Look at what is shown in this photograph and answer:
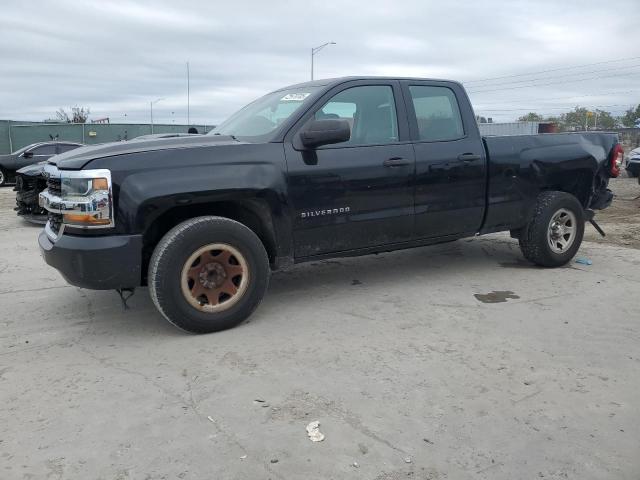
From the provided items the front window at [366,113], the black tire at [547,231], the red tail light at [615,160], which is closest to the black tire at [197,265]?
the front window at [366,113]

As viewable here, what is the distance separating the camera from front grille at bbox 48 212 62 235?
406 cm

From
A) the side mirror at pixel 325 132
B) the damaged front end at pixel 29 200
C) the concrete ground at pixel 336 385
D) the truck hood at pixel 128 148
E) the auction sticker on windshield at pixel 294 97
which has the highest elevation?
the auction sticker on windshield at pixel 294 97

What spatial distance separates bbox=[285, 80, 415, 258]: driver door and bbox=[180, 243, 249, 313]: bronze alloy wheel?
1.88ft

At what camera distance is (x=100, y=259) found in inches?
147

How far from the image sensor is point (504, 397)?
314 cm

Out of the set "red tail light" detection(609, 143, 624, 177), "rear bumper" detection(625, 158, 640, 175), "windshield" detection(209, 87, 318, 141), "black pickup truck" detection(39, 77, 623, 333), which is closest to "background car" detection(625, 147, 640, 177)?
"rear bumper" detection(625, 158, 640, 175)

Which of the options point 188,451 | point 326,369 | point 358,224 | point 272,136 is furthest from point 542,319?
point 188,451

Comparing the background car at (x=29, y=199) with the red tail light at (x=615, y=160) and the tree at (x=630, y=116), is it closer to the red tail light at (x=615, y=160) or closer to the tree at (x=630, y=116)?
the red tail light at (x=615, y=160)

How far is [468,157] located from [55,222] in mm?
3545

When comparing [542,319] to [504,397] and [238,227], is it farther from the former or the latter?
[238,227]

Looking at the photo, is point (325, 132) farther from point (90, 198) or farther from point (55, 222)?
point (55, 222)

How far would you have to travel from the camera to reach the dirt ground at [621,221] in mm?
7609

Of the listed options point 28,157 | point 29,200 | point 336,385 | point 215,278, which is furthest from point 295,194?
point 28,157

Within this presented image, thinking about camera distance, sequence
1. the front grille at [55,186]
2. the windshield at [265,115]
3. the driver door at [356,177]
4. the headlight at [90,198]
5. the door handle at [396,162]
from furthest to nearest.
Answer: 1. the door handle at [396,162]
2. the windshield at [265,115]
3. the driver door at [356,177]
4. the front grille at [55,186]
5. the headlight at [90,198]
